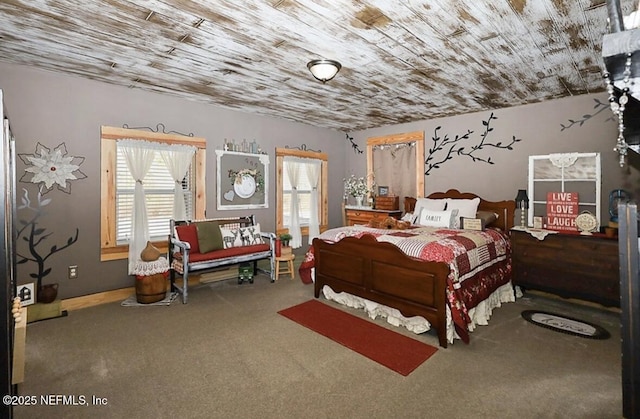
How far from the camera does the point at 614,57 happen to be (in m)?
0.90

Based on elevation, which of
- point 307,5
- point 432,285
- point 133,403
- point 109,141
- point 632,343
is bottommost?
point 133,403

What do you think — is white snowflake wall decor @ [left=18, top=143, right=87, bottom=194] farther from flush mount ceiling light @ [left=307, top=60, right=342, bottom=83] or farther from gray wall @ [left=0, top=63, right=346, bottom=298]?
flush mount ceiling light @ [left=307, top=60, right=342, bottom=83]

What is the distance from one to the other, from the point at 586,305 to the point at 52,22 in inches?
229

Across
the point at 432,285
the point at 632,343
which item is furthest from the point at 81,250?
the point at 632,343

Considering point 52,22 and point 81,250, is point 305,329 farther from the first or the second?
point 52,22

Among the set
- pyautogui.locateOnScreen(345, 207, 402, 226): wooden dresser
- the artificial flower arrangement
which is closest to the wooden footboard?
pyautogui.locateOnScreen(345, 207, 402, 226): wooden dresser

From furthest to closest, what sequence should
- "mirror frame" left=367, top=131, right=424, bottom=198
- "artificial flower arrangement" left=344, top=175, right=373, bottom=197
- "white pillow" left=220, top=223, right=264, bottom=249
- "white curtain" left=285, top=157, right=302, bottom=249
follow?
1. "artificial flower arrangement" left=344, top=175, right=373, bottom=197
2. "white curtain" left=285, top=157, right=302, bottom=249
3. "mirror frame" left=367, top=131, right=424, bottom=198
4. "white pillow" left=220, top=223, right=264, bottom=249

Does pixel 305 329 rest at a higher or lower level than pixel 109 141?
lower

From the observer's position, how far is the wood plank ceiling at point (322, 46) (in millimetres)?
2232

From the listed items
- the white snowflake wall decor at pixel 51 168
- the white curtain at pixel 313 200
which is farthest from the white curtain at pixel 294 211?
the white snowflake wall decor at pixel 51 168

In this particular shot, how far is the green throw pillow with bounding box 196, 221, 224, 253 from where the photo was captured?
413 centimetres

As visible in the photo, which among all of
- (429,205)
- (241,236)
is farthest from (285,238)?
(429,205)

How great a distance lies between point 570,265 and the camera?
3570 millimetres

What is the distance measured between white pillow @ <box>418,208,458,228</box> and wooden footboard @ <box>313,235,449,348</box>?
4.59 feet
